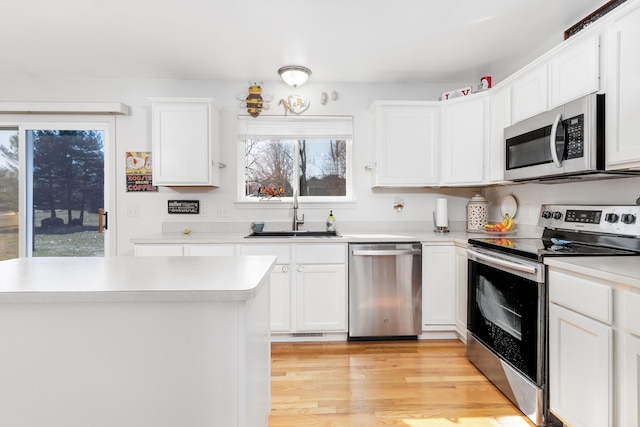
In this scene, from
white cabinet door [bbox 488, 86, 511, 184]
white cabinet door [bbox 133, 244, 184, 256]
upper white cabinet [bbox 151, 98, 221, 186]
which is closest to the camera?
white cabinet door [bbox 488, 86, 511, 184]

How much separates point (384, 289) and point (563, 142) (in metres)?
1.64

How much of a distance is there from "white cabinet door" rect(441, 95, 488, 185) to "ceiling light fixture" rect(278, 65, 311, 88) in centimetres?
130

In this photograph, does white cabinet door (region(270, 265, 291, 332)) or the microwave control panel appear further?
white cabinet door (region(270, 265, 291, 332))

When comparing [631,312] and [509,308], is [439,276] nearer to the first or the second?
[509,308]

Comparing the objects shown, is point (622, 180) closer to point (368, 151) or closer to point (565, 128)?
point (565, 128)

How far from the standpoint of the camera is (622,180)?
2092 mm

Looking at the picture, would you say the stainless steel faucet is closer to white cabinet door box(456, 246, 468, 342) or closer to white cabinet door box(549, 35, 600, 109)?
white cabinet door box(456, 246, 468, 342)

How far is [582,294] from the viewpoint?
5.11 feet

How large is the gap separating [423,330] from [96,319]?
2561 mm

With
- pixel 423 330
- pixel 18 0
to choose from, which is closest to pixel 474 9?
pixel 423 330

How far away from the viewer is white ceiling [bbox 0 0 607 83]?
2.27 metres

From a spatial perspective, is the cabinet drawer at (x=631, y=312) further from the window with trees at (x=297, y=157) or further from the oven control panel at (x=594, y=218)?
the window with trees at (x=297, y=157)

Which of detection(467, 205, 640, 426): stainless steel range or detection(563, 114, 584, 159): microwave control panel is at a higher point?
detection(563, 114, 584, 159): microwave control panel

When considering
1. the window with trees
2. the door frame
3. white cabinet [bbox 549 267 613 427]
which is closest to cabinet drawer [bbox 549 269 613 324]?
white cabinet [bbox 549 267 613 427]
